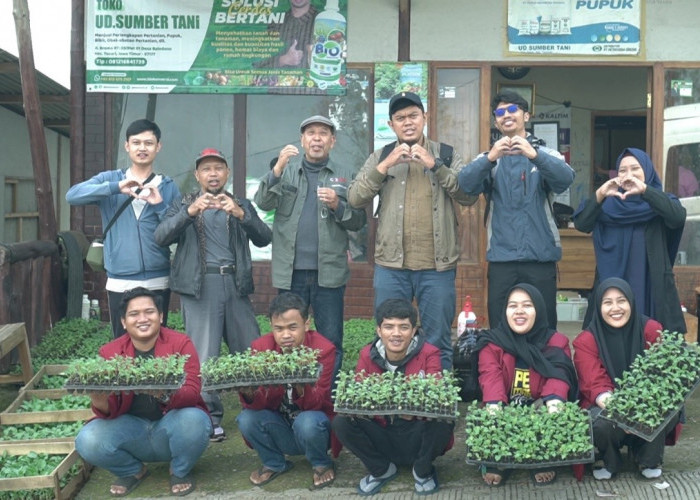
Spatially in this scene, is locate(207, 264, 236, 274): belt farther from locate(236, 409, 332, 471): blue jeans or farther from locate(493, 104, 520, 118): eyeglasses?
locate(493, 104, 520, 118): eyeglasses

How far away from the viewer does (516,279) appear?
5906 mm

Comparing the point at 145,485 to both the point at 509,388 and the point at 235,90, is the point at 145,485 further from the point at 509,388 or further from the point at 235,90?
the point at 235,90

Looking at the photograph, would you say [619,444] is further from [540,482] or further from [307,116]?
[307,116]

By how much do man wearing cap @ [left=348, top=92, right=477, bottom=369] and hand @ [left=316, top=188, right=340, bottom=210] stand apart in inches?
4.4

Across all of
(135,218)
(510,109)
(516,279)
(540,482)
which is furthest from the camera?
(135,218)

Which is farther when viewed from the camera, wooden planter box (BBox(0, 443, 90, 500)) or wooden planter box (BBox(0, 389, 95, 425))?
wooden planter box (BBox(0, 389, 95, 425))

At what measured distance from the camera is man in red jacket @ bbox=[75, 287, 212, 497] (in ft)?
17.5

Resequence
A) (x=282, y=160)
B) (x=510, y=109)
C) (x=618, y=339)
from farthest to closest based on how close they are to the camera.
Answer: (x=282, y=160) < (x=510, y=109) < (x=618, y=339)

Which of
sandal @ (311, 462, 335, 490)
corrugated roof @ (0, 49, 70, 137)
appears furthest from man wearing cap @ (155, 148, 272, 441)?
corrugated roof @ (0, 49, 70, 137)

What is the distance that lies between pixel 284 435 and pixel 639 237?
97.2 inches

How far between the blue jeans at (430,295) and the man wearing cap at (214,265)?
845 millimetres

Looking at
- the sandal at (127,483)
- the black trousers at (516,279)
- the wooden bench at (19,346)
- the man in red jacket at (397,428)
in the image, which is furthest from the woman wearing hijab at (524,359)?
the wooden bench at (19,346)

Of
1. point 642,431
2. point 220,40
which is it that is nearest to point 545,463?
point 642,431

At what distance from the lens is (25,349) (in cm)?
740
